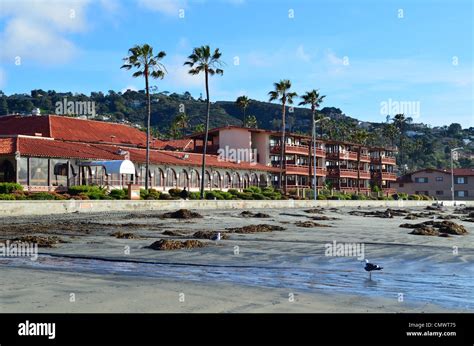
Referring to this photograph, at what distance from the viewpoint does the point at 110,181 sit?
189 ft

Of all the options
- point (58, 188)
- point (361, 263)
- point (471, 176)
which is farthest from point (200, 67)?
point (471, 176)

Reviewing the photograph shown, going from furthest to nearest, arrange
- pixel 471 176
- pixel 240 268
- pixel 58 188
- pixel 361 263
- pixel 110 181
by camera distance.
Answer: pixel 471 176
pixel 110 181
pixel 58 188
pixel 361 263
pixel 240 268

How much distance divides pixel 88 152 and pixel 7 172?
9.05 meters

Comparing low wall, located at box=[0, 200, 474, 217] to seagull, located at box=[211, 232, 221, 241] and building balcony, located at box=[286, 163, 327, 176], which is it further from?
building balcony, located at box=[286, 163, 327, 176]

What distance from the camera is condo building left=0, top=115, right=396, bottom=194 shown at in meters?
51.6

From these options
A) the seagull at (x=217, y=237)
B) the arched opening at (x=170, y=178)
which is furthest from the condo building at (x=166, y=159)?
the seagull at (x=217, y=237)

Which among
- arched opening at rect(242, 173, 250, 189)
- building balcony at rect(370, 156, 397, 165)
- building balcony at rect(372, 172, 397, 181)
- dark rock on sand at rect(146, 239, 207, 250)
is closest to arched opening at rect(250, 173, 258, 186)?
arched opening at rect(242, 173, 250, 189)

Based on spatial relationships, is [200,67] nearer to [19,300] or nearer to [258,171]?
[258,171]

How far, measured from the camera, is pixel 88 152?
57031 millimetres

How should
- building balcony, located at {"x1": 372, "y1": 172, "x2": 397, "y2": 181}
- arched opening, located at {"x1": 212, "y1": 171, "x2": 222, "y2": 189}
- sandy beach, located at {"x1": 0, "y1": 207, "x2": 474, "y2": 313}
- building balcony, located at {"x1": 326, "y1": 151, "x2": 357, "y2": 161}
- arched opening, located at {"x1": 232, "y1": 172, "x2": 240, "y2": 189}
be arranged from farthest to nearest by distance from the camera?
building balcony, located at {"x1": 372, "y1": 172, "x2": 397, "y2": 181}, building balcony, located at {"x1": 326, "y1": 151, "x2": 357, "y2": 161}, arched opening, located at {"x1": 232, "y1": 172, "x2": 240, "y2": 189}, arched opening, located at {"x1": 212, "y1": 171, "x2": 222, "y2": 189}, sandy beach, located at {"x1": 0, "y1": 207, "x2": 474, "y2": 313}

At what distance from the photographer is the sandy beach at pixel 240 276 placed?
9.78 meters
